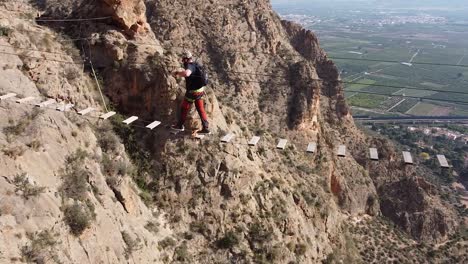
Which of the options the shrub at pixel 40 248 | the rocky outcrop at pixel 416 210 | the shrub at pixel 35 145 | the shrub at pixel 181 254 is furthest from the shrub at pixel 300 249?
the rocky outcrop at pixel 416 210

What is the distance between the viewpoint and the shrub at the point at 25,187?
11133mm

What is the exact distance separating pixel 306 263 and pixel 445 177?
205 ft

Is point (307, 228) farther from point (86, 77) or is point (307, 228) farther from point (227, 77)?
point (227, 77)

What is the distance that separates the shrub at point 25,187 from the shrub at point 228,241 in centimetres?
852

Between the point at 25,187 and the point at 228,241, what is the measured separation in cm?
915

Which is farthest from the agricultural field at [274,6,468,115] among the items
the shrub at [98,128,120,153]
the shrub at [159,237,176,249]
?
the shrub at [159,237,176,249]

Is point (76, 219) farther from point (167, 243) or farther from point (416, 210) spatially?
point (416, 210)

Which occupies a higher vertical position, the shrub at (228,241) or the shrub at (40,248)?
the shrub at (40,248)

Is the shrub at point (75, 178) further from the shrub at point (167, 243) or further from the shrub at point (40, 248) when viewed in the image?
the shrub at point (167, 243)

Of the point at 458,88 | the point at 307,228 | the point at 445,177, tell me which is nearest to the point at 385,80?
the point at 458,88

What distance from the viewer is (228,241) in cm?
1788

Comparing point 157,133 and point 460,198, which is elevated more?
point 157,133

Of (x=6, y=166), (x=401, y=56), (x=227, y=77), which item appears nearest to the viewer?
(x=6, y=166)

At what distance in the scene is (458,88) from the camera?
124 metres
